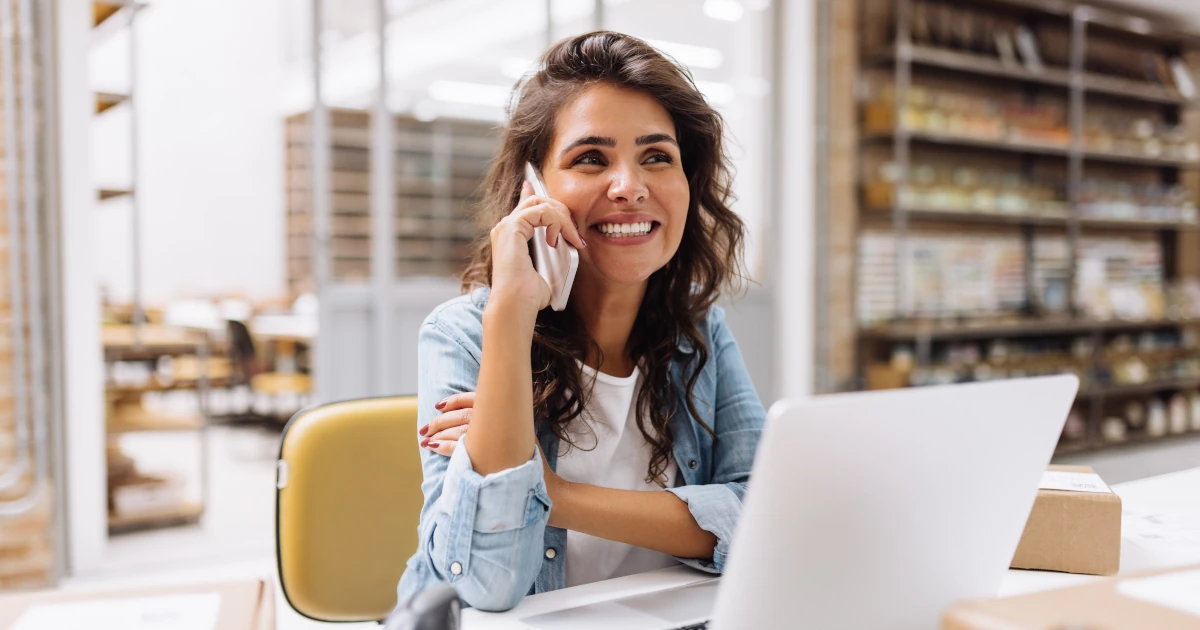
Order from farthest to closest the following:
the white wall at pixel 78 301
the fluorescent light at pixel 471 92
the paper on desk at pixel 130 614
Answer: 1. the fluorescent light at pixel 471 92
2. the white wall at pixel 78 301
3. the paper on desk at pixel 130 614

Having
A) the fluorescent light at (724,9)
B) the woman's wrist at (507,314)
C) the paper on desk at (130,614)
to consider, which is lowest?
the paper on desk at (130,614)

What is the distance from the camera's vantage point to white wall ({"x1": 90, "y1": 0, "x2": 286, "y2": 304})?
22.5 feet

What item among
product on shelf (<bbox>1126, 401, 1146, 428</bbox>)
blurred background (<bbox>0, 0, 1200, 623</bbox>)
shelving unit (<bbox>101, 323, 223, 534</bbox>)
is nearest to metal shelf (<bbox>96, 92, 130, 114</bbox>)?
blurred background (<bbox>0, 0, 1200, 623</bbox>)

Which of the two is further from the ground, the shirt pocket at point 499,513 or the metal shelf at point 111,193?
the metal shelf at point 111,193

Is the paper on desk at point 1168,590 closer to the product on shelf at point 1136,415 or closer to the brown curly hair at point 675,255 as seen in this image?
the brown curly hair at point 675,255

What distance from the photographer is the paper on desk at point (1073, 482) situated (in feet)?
3.56

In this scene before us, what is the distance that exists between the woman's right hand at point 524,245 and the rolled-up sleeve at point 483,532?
0.19 meters

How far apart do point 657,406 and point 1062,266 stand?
4.91 m

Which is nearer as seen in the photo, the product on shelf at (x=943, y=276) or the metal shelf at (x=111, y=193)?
the metal shelf at (x=111, y=193)

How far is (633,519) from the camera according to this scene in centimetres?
107

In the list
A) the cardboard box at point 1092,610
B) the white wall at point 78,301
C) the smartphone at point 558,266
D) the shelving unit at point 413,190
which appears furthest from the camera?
the shelving unit at point 413,190

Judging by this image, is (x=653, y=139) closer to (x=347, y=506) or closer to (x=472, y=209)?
(x=472, y=209)

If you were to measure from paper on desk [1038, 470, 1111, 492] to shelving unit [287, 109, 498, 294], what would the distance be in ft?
7.68

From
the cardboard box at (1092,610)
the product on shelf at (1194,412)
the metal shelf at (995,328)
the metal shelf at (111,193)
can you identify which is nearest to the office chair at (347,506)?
the cardboard box at (1092,610)
